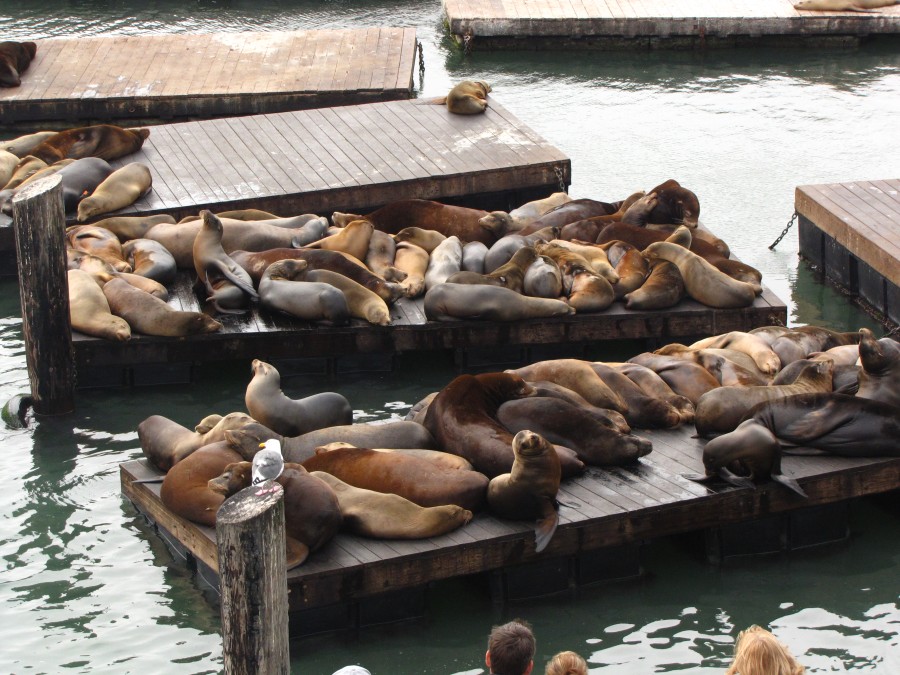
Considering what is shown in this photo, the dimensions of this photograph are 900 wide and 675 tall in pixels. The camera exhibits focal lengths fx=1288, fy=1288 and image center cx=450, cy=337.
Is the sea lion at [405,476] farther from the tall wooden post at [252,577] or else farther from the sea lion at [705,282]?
the sea lion at [705,282]

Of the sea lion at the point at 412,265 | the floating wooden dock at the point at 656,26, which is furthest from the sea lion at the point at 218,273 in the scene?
the floating wooden dock at the point at 656,26

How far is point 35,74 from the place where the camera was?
14.5m

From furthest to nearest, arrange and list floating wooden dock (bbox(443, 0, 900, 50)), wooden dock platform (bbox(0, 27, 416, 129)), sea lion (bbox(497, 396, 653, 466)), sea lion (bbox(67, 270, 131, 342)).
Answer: floating wooden dock (bbox(443, 0, 900, 50)) → wooden dock platform (bbox(0, 27, 416, 129)) → sea lion (bbox(67, 270, 131, 342)) → sea lion (bbox(497, 396, 653, 466))

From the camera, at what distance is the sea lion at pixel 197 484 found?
5.88 m

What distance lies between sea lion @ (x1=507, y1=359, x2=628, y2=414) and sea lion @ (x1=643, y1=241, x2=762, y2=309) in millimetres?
1883

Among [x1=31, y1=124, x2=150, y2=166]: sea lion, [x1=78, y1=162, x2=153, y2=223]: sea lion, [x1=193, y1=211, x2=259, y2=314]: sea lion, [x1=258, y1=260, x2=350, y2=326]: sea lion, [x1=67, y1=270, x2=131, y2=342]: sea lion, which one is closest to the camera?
[x1=67, y1=270, x2=131, y2=342]: sea lion

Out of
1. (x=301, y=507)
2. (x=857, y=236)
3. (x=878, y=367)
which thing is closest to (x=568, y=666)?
(x=301, y=507)

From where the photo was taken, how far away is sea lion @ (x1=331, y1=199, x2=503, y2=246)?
9.73 metres

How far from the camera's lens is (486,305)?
27.9 feet

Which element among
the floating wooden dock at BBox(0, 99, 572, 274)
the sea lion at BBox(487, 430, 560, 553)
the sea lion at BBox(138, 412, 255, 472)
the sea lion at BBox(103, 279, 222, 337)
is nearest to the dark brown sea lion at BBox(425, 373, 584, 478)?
the sea lion at BBox(487, 430, 560, 553)

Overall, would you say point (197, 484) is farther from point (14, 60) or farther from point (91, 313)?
point (14, 60)

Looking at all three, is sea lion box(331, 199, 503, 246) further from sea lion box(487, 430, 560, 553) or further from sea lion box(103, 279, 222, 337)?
sea lion box(487, 430, 560, 553)

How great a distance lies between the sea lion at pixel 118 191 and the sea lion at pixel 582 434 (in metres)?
4.81

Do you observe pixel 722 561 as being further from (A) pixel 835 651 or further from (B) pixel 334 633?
(B) pixel 334 633
